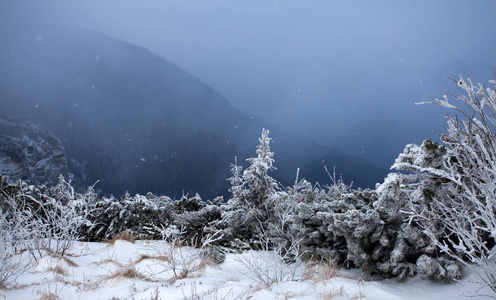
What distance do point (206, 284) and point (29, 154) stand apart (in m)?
85.5

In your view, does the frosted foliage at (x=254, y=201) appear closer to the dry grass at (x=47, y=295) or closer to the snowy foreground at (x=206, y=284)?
the snowy foreground at (x=206, y=284)

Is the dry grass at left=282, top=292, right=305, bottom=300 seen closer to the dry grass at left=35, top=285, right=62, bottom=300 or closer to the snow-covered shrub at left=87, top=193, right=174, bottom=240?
the dry grass at left=35, top=285, right=62, bottom=300

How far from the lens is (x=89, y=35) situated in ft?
584

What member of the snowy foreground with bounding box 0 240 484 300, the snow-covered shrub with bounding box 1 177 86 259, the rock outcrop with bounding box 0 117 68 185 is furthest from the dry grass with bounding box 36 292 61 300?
the rock outcrop with bounding box 0 117 68 185

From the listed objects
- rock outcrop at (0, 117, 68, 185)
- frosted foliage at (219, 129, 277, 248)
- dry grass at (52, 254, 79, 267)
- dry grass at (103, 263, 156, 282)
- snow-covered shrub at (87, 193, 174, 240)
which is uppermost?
frosted foliage at (219, 129, 277, 248)

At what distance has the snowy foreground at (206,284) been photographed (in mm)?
3205

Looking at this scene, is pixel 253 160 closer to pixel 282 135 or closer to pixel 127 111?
pixel 282 135

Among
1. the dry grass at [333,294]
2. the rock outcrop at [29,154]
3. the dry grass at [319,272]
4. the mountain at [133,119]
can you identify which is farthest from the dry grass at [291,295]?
the mountain at [133,119]

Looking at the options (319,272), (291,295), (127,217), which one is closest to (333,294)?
(291,295)

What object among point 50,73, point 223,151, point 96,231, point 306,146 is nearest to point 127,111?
point 50,73

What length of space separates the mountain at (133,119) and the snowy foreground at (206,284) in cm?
8770

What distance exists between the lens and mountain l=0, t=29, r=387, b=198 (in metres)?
104

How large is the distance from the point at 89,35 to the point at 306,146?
155427mm

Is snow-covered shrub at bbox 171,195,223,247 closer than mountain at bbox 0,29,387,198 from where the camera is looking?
Yes
